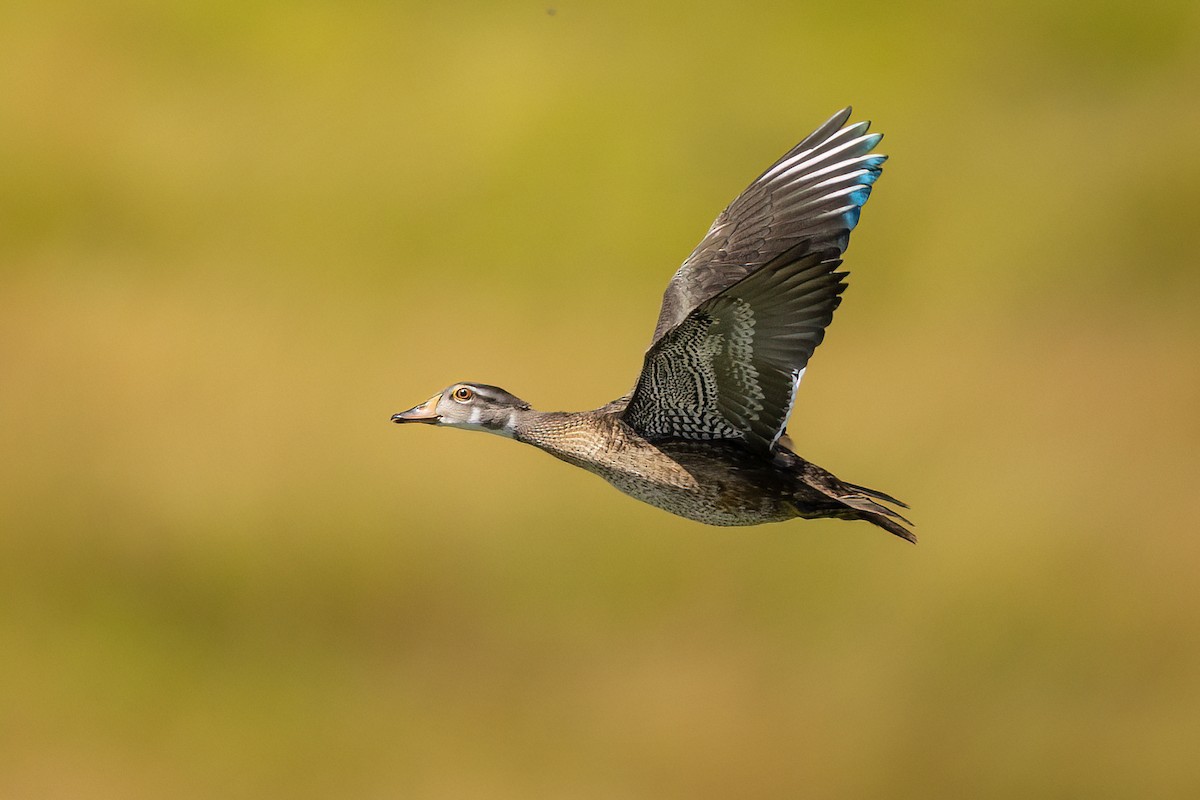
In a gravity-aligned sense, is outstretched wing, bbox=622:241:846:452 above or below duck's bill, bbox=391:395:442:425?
above

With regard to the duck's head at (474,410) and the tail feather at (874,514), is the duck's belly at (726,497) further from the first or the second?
the duck's head at (474,410)

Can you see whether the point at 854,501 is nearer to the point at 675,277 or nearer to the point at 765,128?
the point at 675,277

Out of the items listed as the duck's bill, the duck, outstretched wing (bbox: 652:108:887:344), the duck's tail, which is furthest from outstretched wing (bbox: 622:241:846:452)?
the duck's bill

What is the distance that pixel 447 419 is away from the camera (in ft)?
34.3

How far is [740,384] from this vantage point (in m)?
9.26

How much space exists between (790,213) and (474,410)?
1918 millimetres

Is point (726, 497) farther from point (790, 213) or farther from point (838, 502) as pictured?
point (790, 213)

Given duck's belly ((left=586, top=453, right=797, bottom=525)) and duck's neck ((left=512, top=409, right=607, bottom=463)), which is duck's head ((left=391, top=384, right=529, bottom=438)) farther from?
duck's belly ((left=586, top=453, right=797, bottom=525))

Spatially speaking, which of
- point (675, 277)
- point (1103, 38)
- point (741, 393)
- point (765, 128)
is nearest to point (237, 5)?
point (765, 128)

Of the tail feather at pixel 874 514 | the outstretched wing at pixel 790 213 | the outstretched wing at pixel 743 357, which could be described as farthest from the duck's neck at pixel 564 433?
the tail feather at pixel 874 514

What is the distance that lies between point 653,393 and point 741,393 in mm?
472

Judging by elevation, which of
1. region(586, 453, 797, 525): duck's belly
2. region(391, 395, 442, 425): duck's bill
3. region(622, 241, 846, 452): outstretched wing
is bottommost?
region(586, 453, 797, 525): duck's belly

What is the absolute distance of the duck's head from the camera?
1043 cm

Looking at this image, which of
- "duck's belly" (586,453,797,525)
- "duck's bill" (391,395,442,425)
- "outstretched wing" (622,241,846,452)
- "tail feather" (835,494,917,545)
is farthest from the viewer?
"duck's bill" (391,395,442,425)
